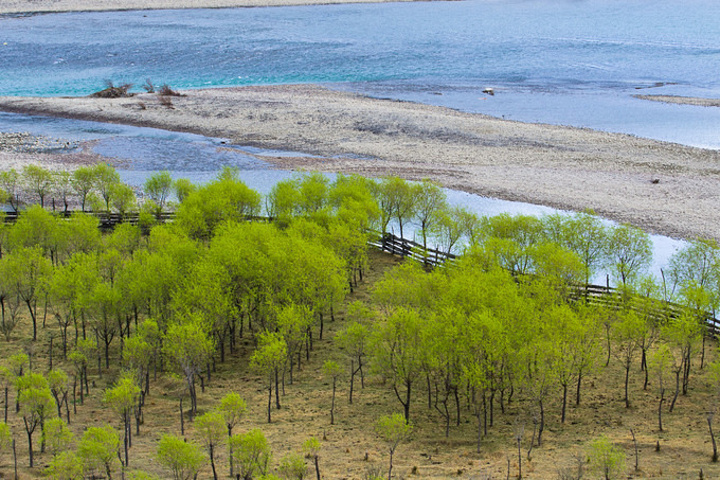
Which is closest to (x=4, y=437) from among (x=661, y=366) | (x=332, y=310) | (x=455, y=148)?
(x=332, y=310)

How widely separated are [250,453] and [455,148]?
2178 inches

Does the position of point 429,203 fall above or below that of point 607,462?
above

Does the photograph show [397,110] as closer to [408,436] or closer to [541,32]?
[408,436]

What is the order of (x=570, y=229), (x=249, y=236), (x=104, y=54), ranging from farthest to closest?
(x=104, y=54), (x=570, y=229), (x=249, y=236)

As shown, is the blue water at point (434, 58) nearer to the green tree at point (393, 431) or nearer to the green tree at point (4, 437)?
the green tree at point (393, 431)

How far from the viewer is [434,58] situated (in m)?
136

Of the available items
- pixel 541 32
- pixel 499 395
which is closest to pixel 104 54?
pixel 541 32

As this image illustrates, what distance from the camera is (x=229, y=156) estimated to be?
75.3 meters

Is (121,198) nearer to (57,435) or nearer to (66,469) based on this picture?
(57,435)

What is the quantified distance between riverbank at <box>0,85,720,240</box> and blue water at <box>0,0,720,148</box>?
865 centimetres

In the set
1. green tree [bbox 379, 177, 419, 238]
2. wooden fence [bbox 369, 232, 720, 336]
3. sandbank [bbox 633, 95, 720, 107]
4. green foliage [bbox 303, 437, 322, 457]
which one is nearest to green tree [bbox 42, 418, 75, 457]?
green foliage [bbox 303, 437, 322, 457]

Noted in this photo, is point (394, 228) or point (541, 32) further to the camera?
point (541, 32)

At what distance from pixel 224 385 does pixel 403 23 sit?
6390 inches

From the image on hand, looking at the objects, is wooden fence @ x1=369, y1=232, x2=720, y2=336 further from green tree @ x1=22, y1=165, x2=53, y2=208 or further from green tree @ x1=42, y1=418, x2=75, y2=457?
green tree @ x1=22, y1=165, x2=53, y2=208
